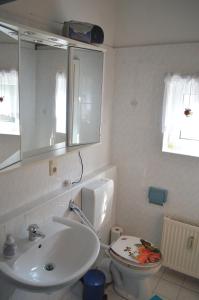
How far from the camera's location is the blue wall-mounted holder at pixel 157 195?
241 centimetres

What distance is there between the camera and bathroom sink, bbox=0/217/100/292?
1.22m

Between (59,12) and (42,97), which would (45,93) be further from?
(59,12)

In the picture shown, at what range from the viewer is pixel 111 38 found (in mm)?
2367

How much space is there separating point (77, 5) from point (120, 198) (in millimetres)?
1750

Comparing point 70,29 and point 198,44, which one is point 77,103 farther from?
point 198,44

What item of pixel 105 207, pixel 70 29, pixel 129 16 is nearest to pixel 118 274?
pixel 105 207

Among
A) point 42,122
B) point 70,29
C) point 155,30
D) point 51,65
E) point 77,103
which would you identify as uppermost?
point 155,30

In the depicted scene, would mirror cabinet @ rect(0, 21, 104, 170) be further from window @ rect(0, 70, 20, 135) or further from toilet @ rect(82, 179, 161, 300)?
toilet @ rect(82, 179, 161, 300)

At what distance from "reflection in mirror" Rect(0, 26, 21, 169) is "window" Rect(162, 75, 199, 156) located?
1338 millimetres

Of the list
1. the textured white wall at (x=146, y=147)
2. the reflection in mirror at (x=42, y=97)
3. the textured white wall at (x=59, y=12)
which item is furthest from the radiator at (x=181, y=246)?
the textured white wall at (x=59, y=12)

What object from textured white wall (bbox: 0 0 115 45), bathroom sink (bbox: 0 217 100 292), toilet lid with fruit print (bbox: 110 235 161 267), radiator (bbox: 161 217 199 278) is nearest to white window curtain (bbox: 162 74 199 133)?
textured white wall (bbox: 0 0 115 45)

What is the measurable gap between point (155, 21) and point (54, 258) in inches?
78.0

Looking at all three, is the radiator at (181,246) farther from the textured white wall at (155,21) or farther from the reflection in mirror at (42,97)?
the textured white wall at (155,21)

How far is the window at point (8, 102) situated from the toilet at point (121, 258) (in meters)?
0.89
